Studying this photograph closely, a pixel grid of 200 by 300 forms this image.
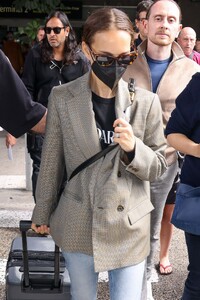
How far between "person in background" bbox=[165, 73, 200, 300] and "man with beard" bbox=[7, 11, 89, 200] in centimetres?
210

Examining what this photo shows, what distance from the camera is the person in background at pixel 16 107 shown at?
91.3 inches

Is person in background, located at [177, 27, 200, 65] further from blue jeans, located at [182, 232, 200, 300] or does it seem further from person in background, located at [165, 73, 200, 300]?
blue jeans, located at [182, 232, 200, 300]

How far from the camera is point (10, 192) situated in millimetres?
5848

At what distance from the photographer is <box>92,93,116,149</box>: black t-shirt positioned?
220cm

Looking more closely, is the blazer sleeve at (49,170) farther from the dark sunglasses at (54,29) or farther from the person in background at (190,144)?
the dark sunglasses at (54,29)

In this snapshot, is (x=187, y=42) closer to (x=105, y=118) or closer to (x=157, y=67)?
(x=157, y=67)

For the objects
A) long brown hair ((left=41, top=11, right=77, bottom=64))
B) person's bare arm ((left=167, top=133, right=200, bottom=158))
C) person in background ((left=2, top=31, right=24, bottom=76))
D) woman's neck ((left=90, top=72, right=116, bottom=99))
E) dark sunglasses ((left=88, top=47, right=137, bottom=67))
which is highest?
dark sunglasses ((left=88, top=47, right=137, bottom=67))

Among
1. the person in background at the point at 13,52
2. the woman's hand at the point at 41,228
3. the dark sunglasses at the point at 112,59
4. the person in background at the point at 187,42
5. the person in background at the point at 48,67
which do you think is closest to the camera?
the dark sunglasses at the point at 112,59

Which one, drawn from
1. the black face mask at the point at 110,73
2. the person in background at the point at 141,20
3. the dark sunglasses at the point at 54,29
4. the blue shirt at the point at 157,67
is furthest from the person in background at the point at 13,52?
the black face mask at the point at 110,73

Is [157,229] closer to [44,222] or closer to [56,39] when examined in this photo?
[44,222]

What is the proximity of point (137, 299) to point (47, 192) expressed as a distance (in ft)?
1.95

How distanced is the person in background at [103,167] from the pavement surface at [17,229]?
4.56ft

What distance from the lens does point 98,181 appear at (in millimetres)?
2137

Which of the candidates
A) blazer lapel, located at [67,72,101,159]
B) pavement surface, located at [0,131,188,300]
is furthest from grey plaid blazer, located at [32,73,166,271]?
pavement surface, located at [0,131,188,300]
